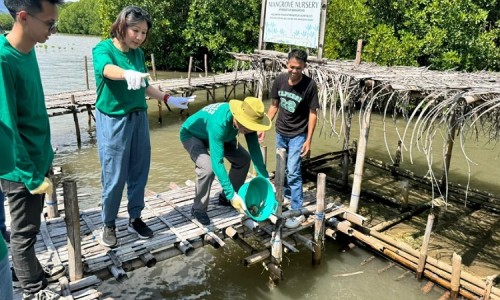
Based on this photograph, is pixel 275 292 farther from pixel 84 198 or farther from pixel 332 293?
pixel 84 198

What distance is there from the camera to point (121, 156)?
156 inches

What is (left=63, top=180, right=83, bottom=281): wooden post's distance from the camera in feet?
11.8

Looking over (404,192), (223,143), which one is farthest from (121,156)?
(404,192)

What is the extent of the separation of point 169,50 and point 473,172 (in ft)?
70.4

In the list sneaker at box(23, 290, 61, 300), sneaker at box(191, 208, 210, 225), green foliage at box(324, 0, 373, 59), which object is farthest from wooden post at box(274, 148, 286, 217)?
green foliage at box(324, 0, 373, 59)

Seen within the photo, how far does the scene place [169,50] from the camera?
27.4m

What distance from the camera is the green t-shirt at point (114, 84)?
3.67 meters

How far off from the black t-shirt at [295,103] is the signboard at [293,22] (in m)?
1.66

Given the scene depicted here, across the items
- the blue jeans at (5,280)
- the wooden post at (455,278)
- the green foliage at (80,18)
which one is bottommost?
the wooden post at (455,278)

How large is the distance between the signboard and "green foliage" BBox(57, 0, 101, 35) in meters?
66.9

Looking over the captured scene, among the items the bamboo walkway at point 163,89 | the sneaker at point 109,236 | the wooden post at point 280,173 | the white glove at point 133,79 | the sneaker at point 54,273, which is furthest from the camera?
the bamboo walkway at point 163,89

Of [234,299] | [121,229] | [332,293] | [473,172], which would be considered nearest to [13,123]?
[121,229]

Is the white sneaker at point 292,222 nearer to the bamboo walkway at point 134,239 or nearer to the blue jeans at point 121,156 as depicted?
the bamboo walkway at point 134,239

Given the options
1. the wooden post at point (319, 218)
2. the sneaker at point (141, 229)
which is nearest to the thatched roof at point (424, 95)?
the wooden post at point (319, 218)
